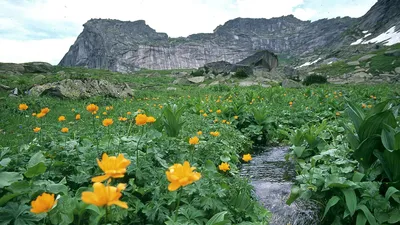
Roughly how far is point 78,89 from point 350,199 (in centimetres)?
1157

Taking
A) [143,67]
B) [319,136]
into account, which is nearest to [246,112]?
[319,136]

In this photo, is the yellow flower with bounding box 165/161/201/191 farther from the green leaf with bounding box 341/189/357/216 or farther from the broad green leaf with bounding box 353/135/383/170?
the broad green leaf with bounding box 353/135/383/170

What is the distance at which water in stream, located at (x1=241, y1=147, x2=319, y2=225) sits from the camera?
335 centimetres

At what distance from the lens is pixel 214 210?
2395 millimetres

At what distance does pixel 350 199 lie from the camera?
2852 mm

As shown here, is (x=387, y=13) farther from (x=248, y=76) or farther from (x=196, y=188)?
(x=196, y=188)

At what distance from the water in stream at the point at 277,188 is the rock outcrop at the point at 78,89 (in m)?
8.85

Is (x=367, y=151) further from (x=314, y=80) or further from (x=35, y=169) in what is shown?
(x=314, y=80)

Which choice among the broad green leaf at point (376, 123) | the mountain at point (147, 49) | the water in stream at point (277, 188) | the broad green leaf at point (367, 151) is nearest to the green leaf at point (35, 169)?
the water in stream at point (277, 188)

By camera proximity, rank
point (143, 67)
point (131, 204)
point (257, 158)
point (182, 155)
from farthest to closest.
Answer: point (143, 67)
point (257, 158)
point (182, 155)
point (131, 204)

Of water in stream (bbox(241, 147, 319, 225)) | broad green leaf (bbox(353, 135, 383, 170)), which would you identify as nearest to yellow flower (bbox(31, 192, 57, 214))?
water in stream (bbox(241, 147, 319, 225))

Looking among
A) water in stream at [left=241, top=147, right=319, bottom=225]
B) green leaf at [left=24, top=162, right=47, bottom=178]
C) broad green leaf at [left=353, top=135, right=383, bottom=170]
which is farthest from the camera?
water in stream at [left=241, top=147, right=319, bottom=225]

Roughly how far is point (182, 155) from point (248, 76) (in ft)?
91.6

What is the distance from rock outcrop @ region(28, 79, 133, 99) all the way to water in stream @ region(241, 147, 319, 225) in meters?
8.85
